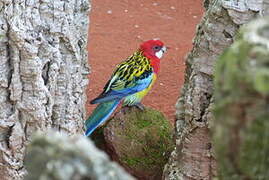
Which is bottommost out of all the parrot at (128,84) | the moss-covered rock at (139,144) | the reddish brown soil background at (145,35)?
the reddish brown soil background at (145,35)

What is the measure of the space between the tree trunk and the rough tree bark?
65 cm

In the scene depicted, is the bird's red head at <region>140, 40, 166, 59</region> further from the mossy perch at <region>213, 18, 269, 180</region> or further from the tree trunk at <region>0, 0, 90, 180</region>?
the mossy perch at <region>213, 18, 269, 180</region>

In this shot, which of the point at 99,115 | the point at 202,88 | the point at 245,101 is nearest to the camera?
the point at 245,101

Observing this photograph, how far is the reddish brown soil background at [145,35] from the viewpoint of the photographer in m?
5.81

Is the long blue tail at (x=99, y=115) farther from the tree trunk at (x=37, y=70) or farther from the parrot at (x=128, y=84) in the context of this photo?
the tree trunk at (x=37, y=70)

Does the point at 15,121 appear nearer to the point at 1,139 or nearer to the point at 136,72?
the point at 1,139

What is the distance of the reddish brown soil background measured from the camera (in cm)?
581

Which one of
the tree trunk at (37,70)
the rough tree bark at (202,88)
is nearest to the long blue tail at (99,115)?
the tree trunk at (37,70)

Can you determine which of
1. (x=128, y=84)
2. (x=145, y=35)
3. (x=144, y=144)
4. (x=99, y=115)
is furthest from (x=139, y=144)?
(x=145, y=35)

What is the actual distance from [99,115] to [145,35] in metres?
3.15

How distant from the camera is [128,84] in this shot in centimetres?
423

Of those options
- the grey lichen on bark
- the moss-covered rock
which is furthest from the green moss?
the grey lichen on bark

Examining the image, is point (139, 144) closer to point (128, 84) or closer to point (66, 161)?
point (128, 84)

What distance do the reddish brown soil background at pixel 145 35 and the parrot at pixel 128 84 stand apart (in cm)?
87
